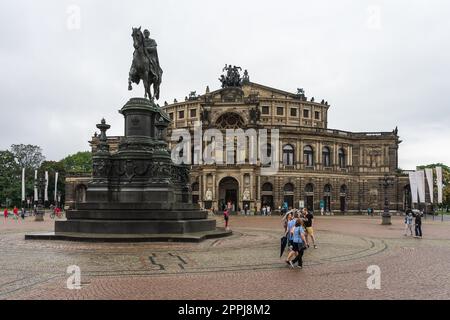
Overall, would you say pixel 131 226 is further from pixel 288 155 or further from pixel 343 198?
pixel 343 198

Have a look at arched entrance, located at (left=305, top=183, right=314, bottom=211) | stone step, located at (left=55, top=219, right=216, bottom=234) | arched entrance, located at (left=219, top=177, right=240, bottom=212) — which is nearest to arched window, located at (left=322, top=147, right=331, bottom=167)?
arched entrance, located at (left=305, top=183, right=314, bottom=211)

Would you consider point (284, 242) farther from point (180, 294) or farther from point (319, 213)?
point (319, 213)

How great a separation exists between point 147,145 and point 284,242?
414 inches

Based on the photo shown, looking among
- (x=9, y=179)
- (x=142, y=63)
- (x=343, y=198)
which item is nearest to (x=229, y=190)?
(x=343, y=198)

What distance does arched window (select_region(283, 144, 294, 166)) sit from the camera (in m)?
72.9

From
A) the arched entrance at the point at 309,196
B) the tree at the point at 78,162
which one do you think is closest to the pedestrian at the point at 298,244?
the arched entrance at the point at 309,196

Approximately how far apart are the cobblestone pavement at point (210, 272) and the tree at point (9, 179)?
83895 millimetres

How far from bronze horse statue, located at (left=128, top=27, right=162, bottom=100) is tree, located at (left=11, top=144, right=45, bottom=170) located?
94.0 meters

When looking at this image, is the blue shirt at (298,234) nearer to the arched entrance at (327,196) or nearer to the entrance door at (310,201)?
the entrance door at (310,201)

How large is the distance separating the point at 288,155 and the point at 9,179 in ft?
201

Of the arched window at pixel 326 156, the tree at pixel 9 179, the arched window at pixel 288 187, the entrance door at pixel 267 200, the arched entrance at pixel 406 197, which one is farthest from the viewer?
the tree at pixel 9 179

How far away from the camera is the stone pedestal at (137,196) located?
2022cm

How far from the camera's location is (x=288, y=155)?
2881 inches

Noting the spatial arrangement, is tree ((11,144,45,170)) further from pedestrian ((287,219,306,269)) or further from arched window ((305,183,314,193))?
pedestrian ((287,219,306,269))
